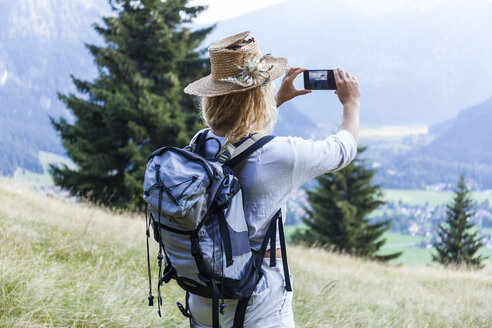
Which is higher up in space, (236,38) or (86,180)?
(236,38)

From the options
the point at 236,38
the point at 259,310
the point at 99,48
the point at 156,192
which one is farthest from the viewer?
the point at 99,48

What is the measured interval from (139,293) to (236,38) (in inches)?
110

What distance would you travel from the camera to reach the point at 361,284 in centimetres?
732

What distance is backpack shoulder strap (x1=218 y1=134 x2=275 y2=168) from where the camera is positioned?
5.63 feet

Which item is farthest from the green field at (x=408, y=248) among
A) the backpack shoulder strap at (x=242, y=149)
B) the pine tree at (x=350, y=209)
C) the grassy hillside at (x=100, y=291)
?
the backpack shoulder strap at (x=242, y=149)

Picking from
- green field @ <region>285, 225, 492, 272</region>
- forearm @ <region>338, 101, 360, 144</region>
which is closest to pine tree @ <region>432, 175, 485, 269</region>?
forearm @ <region>338, 101, 360, 144</region>

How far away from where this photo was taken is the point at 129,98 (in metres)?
17.4

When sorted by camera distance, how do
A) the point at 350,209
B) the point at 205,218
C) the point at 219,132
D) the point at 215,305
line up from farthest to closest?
the point at 350,209 → the point at 219,132 → the point at 215,305 → the point at 205,218

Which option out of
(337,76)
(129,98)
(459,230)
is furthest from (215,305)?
(459,230)

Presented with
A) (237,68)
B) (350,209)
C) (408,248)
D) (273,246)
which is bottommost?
(408,248)

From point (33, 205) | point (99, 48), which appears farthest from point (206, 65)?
point (33, 205)

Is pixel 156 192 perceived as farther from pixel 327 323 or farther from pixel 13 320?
pixel 327 323

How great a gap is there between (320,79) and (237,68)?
1.40 feet

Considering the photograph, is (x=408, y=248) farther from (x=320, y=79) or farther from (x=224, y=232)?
(x=224, y=232)
